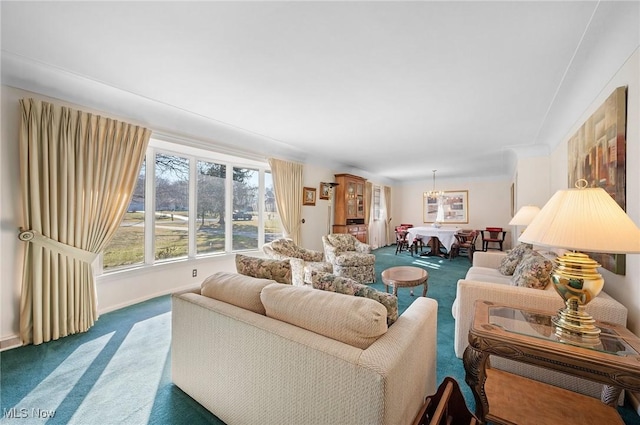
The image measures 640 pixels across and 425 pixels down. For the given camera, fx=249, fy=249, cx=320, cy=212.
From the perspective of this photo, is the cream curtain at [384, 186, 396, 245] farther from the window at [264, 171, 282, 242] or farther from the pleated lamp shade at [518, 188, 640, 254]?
the pleated lamp shade at [518, 188, 640, 254]

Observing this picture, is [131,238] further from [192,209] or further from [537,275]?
[537,275]

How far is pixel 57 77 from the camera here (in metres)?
2.23

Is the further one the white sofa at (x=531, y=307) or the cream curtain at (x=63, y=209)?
the cream curtain at (x=63, y=209)

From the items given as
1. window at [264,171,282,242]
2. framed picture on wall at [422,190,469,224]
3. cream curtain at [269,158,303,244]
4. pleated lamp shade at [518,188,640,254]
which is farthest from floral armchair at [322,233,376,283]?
framed picture on wall at [422,190,469,224]

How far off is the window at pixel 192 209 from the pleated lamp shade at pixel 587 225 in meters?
4.03

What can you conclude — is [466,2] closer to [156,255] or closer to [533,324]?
[533,324]

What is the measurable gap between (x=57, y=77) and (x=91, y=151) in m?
0.68

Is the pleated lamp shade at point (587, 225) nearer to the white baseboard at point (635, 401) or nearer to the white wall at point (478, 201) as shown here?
the white baseboard at point (635, 401)

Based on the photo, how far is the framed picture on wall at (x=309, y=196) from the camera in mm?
5383

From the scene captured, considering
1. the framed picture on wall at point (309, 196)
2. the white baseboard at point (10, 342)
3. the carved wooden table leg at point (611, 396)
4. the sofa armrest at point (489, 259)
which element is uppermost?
the framed picture on wall at point (309, 196)

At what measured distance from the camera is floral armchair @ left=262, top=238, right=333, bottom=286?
3.29m

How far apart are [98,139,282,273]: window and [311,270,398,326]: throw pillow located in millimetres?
2998

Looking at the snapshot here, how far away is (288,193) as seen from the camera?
194 inches

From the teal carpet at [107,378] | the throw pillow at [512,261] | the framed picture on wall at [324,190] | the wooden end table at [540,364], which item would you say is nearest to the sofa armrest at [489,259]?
the throw pillow at [512,261]
